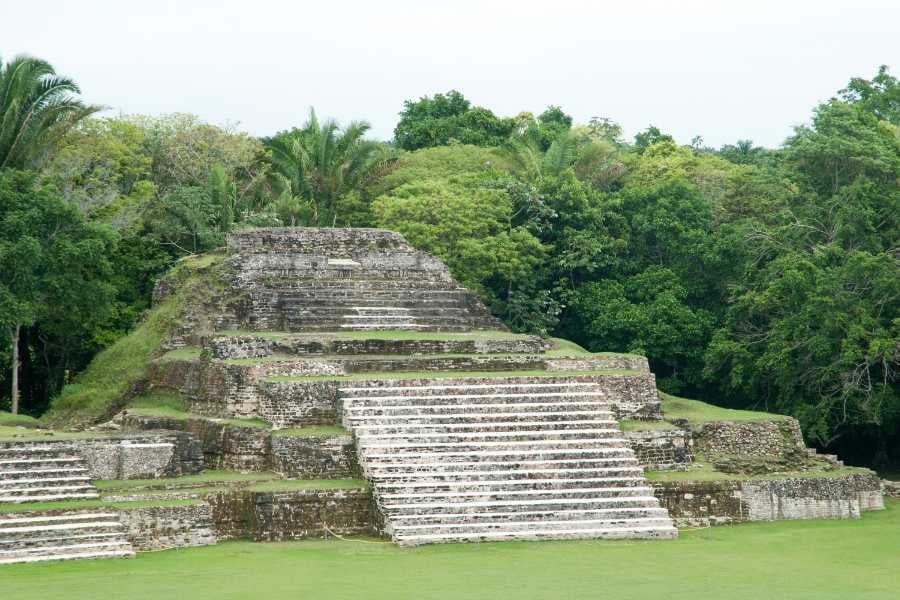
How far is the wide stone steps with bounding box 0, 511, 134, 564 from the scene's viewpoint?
15.5 metres

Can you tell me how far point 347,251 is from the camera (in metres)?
24.9

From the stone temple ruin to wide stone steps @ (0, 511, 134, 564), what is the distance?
0.07 feet

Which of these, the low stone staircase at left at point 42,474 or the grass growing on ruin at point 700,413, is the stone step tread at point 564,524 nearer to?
the grass growing on ruin at point 700,413

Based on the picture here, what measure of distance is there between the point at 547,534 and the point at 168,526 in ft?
15.3

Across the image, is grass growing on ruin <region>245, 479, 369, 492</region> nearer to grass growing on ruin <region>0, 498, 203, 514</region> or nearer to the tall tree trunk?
grass growing on ruin <region>0, 498, 203, 514</region>

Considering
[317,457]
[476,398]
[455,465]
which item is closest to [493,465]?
[455,465]

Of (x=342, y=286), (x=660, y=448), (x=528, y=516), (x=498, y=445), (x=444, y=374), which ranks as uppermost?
(x=342, y=286)

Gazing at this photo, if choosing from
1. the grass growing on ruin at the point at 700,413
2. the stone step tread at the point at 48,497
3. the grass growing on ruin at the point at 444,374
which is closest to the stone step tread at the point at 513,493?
the grass growing on ruin at the point at 444,374

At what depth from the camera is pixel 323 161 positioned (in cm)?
3266

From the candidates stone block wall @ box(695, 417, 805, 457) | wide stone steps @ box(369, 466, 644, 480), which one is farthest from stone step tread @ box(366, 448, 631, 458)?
stone block wall @ box(695, 417, 805, 457)

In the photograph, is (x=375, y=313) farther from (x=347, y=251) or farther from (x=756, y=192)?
(x=756, y=192)

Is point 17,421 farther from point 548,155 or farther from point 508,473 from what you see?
point 548,155

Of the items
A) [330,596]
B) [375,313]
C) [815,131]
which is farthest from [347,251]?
[330,596]

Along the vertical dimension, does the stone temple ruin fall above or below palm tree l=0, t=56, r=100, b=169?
below
